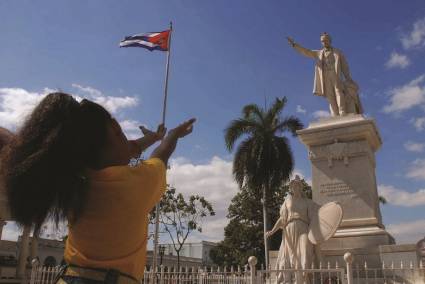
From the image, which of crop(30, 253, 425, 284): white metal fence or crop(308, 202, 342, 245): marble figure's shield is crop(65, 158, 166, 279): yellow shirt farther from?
crop(308, 202, 342, 245): marble figure's shield

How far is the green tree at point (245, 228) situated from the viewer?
33938 millimetres

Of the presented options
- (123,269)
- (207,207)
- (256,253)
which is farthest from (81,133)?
(256,253)

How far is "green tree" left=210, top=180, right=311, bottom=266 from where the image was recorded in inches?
1336

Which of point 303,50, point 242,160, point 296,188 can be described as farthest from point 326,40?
point 242,160

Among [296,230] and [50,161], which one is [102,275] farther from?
[296,230]

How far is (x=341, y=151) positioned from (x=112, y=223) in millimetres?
10248

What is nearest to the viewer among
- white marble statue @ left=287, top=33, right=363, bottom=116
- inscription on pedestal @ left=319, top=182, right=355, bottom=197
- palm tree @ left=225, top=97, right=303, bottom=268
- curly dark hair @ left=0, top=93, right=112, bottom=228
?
curly dark hair @ left=0, top=93, right=112, bottom=228

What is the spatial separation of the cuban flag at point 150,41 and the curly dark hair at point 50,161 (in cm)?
1407

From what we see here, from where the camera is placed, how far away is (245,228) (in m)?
35.0

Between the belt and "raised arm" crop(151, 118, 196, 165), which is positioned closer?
the belt

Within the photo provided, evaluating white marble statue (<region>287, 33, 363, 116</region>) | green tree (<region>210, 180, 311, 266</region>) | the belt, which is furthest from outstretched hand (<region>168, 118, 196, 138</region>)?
green tree (<region>210, 180, 311, 266</region>)

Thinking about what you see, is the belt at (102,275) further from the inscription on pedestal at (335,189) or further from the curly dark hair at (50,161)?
the inscription on pedestal at (335,189)

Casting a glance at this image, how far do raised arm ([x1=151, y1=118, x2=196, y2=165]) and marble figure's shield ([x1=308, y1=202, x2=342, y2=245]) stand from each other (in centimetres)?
750

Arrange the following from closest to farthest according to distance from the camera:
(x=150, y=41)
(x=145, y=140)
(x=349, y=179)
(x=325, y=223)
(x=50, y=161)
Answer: (x=50, y=161) → (x=145, y=140) → (x=325, y=223) → (x=349, y=179) → (x=150, y=41)
